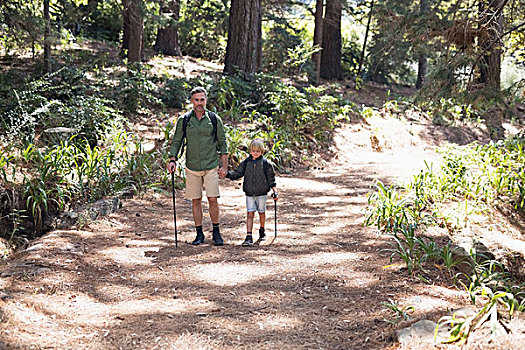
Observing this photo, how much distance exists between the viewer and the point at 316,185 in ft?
31.7

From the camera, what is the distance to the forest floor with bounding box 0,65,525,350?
3477mm

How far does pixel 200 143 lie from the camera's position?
5855 millimetres

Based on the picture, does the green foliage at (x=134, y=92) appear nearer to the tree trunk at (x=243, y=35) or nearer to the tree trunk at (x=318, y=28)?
the tree trunk at (x=243, y=35)

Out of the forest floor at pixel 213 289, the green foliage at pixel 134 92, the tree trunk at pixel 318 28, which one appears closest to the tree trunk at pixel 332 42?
the tree trunk at pixel 318 28

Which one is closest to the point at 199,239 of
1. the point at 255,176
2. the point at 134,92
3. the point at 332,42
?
the point at 255,176

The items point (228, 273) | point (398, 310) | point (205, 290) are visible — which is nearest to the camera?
point (398, 310)

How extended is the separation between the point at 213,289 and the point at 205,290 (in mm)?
75

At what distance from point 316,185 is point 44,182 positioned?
16.3 ft

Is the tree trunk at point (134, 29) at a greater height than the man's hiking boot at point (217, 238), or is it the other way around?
the tree trunk at point (134, 29)

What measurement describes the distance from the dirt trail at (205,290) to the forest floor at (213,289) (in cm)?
1

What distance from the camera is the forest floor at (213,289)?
3.48 meters

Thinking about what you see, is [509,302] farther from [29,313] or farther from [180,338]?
[29,313]

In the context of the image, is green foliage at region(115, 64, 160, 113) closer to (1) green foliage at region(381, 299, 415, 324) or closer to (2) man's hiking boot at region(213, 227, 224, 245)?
(2) man's hiking boot at region(213, 227, 224, 245)

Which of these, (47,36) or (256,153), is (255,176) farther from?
(47,36)
